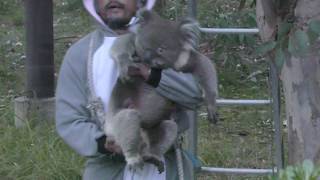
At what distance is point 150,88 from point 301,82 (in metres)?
0.68

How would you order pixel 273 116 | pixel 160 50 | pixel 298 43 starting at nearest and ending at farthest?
pixel 298 43 → pixel 160 50 → pixel 273 116

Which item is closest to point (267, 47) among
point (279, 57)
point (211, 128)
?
point (279, 57)

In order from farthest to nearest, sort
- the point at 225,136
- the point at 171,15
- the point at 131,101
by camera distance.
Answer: the point at 171,15 < the point at 225,136 < the point at 131,101

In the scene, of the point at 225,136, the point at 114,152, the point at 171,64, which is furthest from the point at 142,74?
the point at 225,136

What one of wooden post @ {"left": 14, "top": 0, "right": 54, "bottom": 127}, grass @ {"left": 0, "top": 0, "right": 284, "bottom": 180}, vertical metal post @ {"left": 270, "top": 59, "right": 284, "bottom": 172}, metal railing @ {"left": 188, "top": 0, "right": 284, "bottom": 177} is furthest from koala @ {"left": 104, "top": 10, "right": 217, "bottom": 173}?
wooden post @ {"left": 14, "top": 0, "right": 54, "bottom": 127}

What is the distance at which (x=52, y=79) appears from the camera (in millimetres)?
7711

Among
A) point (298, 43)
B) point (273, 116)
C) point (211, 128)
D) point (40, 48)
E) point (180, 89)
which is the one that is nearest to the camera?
point (298, 43)

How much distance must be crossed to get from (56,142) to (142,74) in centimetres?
313

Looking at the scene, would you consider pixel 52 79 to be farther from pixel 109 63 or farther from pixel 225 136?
pixel 109 63

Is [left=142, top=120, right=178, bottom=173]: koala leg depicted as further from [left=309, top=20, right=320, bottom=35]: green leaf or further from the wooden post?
the wooden post

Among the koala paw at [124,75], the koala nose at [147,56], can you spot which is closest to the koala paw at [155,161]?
the koala paw at [124,75]

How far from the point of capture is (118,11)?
13.0 feet

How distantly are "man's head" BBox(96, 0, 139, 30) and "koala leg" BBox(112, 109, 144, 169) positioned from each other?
43 cm

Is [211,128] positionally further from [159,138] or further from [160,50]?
[160,50]
